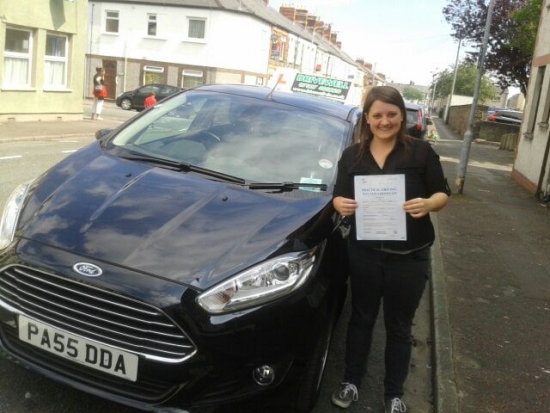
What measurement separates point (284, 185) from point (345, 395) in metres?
1.25

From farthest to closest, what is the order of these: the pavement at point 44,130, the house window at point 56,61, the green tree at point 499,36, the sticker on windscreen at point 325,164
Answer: the green tree at point 499,36
the house window at point 56,61
the pavement at point 44,130
the sticker on windscreen at point 325,164

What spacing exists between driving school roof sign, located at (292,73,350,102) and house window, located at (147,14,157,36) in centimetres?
2964

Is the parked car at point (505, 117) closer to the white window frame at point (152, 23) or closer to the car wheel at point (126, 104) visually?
the car wheel at point (126, 104)

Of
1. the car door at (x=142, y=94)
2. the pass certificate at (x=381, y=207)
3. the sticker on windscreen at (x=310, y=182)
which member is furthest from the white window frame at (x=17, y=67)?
the pass certificate at (x=381, y=207)

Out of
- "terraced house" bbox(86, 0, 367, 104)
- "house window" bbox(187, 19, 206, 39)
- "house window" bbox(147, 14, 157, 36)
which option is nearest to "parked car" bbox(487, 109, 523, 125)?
"terraced house" bbox(86, 0, 367, 104)

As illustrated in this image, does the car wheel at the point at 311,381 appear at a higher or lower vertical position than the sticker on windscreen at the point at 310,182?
lower

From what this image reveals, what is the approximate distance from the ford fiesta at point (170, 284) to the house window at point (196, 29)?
34.9 m

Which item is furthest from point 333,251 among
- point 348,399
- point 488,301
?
point 488,301

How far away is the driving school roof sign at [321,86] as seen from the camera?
1015 centimetres

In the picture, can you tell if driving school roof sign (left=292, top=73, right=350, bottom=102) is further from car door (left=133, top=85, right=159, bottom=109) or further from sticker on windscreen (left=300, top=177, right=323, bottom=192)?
car door (left=133, top=85, right=159, bottom=109)

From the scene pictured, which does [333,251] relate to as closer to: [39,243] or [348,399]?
[348,399]

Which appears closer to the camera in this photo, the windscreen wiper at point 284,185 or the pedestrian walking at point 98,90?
the windscreen wiper at point 284,185

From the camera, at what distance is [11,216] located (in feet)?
10.1

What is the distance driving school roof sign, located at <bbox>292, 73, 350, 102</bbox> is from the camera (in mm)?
10148
